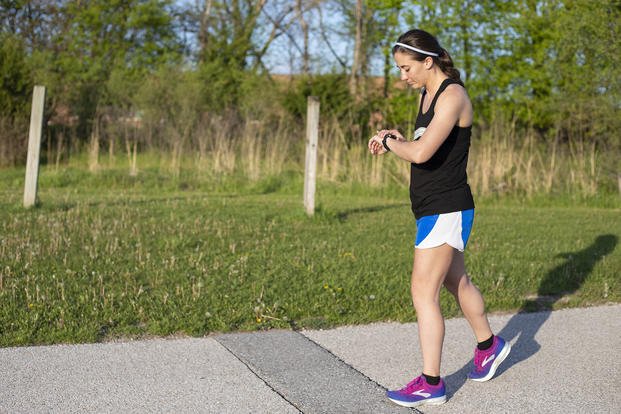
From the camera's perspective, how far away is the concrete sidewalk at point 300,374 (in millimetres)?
3832

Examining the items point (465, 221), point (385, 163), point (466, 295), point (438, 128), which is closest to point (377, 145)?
point (438, 128)

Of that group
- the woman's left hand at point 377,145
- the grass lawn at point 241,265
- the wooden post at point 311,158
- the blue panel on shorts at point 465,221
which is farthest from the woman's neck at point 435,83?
the wooden post at point 311,158

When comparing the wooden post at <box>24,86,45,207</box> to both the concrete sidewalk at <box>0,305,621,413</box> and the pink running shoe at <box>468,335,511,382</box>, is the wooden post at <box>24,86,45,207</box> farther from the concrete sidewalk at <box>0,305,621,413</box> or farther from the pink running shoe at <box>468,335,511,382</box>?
the pink running shoe at <box>468,335,511,382</box>

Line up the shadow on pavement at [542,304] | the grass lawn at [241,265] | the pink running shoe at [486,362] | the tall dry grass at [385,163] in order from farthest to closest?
the tall dry grass at [385,163]
the grass lawn at [241,265]
the shadow on pavement at [542,304]
the pink running shoe at [486,362]

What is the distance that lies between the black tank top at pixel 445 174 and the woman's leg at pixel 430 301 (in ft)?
0.66

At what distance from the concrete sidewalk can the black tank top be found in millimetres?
967

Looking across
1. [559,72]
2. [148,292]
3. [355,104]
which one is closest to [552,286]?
[148,292]

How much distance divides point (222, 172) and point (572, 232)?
6.87 meters

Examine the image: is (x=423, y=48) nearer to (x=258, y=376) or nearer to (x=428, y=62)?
(x=428, y=62)

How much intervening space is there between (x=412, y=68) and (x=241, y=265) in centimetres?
340

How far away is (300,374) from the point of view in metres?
4.29

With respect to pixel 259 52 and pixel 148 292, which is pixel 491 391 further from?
pixel 259 52

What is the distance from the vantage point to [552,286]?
6832mm

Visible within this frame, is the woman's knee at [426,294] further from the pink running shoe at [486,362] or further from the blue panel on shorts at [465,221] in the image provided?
the pink running shoe at [486,362]
